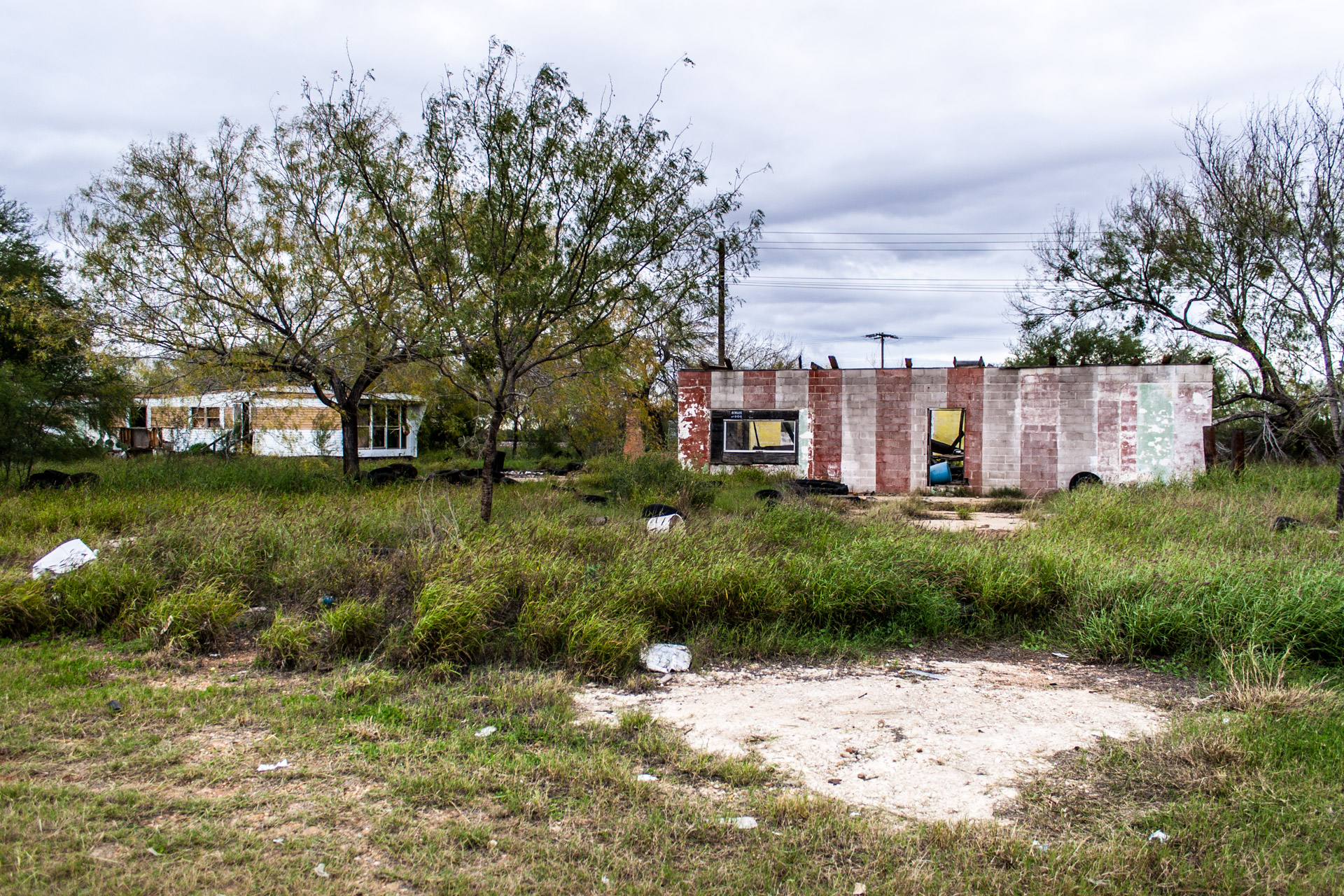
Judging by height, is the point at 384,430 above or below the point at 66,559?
above

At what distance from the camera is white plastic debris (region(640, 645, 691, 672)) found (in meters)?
5.62

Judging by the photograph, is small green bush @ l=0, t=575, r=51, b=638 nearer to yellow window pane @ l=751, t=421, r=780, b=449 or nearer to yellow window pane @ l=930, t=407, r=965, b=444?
yellow window pane @ l=751, t=421, r=780, b=449

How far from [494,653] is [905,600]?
3.38 m

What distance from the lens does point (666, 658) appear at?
569cm

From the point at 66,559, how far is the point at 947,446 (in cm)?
1764

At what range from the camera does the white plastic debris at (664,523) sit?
8504 mm

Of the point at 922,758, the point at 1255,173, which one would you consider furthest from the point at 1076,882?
the point at 1255,173

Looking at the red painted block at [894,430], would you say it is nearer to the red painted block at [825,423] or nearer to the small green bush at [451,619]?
the red painted block at [825,423]

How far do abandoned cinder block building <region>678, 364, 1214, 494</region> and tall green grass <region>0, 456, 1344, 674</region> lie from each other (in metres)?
9.37

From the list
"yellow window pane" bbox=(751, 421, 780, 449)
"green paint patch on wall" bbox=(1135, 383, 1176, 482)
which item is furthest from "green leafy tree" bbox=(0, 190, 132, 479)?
"green paint patch on wall" bbox=(1135, 383, 1176, 482)

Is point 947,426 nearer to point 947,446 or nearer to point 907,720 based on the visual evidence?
point 947,446

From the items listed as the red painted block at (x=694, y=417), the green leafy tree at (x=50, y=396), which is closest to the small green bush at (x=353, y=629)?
the green leafy tree at (x=50, y=396)

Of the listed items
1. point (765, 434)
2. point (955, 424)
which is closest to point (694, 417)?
point (765, 434)

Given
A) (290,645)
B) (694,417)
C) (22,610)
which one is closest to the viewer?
(290,645)
